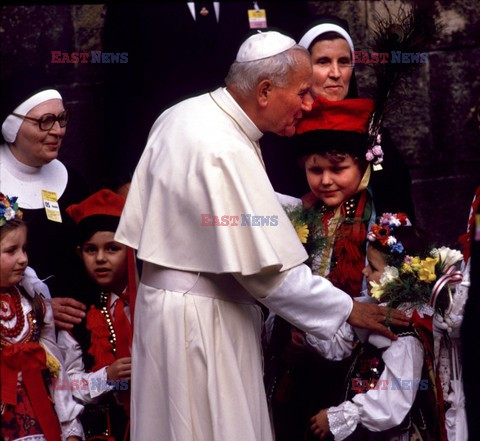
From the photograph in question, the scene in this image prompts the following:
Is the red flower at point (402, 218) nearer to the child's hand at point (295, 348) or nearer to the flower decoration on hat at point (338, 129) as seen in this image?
the flower decoration on hat at point (338, 129)

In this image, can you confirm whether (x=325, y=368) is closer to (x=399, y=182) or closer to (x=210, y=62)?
(x=399, y=182)

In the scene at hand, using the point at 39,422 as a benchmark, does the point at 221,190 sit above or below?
above

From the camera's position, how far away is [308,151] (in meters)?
7.71

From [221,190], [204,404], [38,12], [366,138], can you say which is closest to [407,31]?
[366,138]

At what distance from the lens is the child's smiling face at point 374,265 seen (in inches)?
291

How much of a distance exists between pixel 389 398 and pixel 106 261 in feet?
5.60

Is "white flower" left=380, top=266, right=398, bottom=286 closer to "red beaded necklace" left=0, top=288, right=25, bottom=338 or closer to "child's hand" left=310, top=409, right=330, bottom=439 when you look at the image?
"child's hand" left=310, top=409, right=330, bottom=439

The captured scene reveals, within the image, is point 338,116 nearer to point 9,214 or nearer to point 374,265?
point 374,265

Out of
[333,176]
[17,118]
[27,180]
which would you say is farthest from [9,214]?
[333,176]

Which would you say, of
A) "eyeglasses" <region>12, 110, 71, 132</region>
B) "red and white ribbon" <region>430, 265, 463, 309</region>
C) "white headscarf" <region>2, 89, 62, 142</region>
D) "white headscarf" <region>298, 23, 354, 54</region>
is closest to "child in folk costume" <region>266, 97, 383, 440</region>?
"red and white ribbon" <region>430, 265, 463, 309</region>

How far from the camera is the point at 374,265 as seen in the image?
24.3ft

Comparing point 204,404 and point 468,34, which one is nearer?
point 204,404

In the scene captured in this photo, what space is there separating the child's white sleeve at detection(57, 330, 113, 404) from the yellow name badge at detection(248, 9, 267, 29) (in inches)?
99.9

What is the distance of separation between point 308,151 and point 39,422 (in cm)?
189
